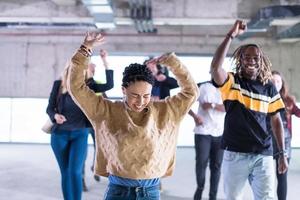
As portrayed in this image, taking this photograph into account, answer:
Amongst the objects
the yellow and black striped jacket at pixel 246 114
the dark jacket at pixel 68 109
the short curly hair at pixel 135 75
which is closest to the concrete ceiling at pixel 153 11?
the dark jacket at pixel 68 109

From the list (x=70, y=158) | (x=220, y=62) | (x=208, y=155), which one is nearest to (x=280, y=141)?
(x=220, y=62)

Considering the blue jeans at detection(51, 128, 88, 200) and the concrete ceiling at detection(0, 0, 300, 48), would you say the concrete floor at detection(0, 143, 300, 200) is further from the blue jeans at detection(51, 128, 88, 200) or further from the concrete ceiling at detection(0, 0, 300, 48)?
the concrete ceiling at detection(0, 0, 300, 48)

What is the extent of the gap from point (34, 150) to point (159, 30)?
11.9 ft

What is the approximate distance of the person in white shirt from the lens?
3.85 metres

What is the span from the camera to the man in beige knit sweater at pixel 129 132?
1.66 meters

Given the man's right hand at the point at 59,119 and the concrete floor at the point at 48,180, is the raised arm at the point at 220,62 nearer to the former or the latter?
the man's right hand at the point at 59,119

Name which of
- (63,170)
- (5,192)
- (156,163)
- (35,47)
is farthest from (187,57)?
(156,163)

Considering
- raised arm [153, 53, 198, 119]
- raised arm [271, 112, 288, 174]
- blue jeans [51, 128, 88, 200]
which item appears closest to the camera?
raised arm [153, 53, 198, 119]

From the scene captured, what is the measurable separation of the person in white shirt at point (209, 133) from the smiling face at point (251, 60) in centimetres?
139

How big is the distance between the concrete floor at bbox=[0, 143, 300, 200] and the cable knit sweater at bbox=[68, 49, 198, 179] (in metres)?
2.70

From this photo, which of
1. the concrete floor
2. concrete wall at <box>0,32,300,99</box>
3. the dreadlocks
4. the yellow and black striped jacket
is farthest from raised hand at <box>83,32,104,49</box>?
concrete wall at <box>0,32,300,99</box>

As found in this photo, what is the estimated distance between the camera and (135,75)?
1.71 metres

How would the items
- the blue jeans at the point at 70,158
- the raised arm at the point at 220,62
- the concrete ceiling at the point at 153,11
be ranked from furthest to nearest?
the concrete ceiling at the point at 153,11 → the blue jeans at the point at 70,158 → the raised arm at the point at 220,62

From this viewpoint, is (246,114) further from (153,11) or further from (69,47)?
(69,47)
